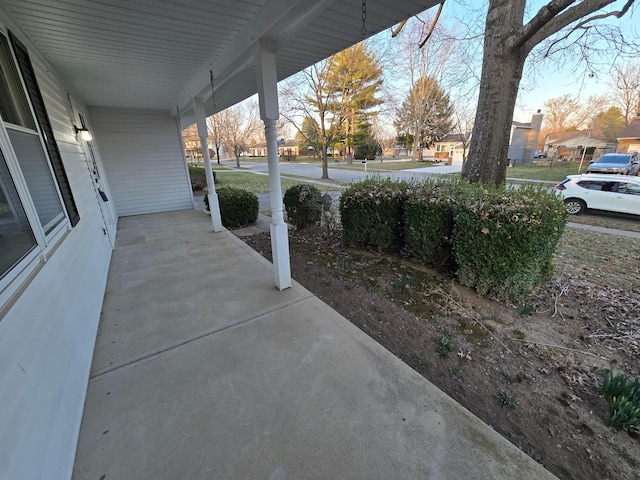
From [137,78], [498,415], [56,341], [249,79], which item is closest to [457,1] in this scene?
[249,79]

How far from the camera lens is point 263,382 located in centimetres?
191

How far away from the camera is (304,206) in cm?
556

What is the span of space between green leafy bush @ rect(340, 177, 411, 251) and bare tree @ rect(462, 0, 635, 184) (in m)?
1.78

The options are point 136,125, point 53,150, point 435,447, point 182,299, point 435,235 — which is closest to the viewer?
point 435,447

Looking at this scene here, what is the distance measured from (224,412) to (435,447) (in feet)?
4.18

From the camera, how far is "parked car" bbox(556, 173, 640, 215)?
6566mm

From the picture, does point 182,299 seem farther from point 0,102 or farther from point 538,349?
point 538,349

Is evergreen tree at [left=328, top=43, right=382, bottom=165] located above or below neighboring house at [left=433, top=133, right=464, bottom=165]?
above

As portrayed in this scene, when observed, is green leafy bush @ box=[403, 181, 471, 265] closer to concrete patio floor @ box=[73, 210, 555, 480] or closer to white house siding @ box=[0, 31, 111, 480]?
concrete patio floor @ box=[73, 210, 555, 480]

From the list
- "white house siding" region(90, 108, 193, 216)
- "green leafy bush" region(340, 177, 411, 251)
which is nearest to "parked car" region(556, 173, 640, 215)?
"green leafy bush" region(340, 177, 411, 251)

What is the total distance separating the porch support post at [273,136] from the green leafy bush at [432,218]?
1.85 meters

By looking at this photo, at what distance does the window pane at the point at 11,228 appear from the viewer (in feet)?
4.53

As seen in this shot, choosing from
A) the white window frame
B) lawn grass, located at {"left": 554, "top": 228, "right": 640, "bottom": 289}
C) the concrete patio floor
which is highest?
the white window frame

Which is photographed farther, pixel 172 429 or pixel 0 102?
pixel 0 102
